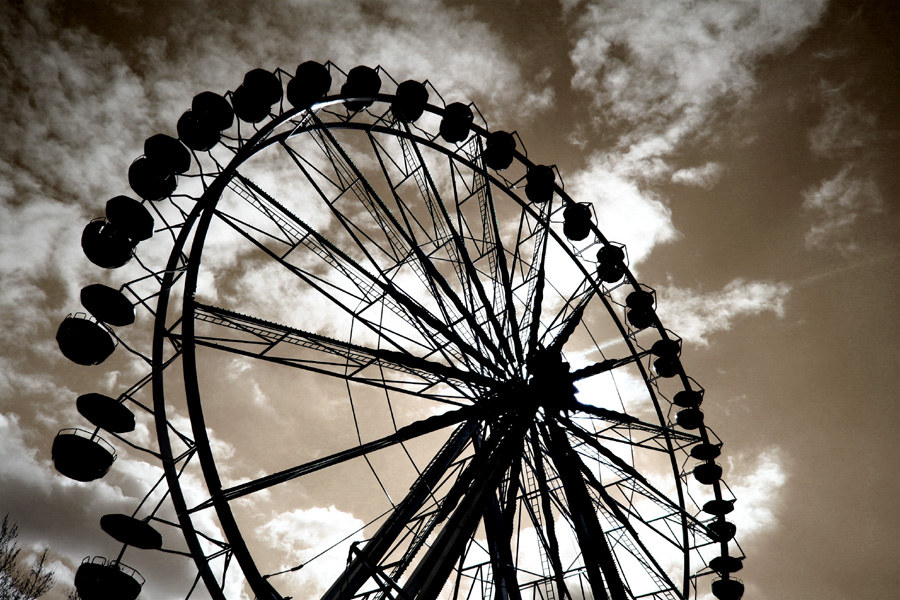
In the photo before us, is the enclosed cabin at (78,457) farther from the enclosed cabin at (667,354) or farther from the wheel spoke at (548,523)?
the enclosed cabin at (667,354)

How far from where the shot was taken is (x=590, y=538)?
8.64 meters

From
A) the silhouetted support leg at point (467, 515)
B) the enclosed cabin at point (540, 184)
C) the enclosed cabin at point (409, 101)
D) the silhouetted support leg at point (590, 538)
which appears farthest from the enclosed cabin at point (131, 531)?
the enclosed cabin at point (540, 184)

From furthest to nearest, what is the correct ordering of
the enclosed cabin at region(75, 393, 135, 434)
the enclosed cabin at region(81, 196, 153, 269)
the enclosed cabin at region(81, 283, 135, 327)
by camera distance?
the enclosed cabin at region(81, 196, 153, 269)
the enclosed cabin at region(81, 283, 135, 327)
the enclosed cabin at region(75, 393, 135, 434)

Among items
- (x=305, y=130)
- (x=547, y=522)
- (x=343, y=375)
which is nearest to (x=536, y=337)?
(x=547, y=522)

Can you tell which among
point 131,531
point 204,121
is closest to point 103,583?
point 131,531

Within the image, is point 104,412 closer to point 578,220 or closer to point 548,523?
point 548,523

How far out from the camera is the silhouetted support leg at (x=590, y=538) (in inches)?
324

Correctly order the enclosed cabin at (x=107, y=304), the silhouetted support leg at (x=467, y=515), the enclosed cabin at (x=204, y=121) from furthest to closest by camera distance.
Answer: the enclosed cabin at (x=204, y=121), the enclosed cabin at (x=107, y=304), the silhouetted support leg at (x=467, y=515)

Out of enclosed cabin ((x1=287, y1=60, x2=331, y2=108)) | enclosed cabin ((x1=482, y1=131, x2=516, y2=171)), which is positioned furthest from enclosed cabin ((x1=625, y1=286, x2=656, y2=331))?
enclosed cabin ((x1=287, y1=60, x2=331, y2=108))

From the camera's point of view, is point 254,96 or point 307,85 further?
point 307,85

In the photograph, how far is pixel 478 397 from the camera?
11.1 meters

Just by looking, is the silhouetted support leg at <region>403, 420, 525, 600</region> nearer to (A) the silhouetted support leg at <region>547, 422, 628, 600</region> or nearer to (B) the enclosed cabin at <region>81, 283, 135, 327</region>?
(A) the silhouetted support leg at <region>547, 422, 628, 600</region>

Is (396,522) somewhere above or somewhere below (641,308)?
below

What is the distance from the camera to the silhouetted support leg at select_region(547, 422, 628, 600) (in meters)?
8.23
